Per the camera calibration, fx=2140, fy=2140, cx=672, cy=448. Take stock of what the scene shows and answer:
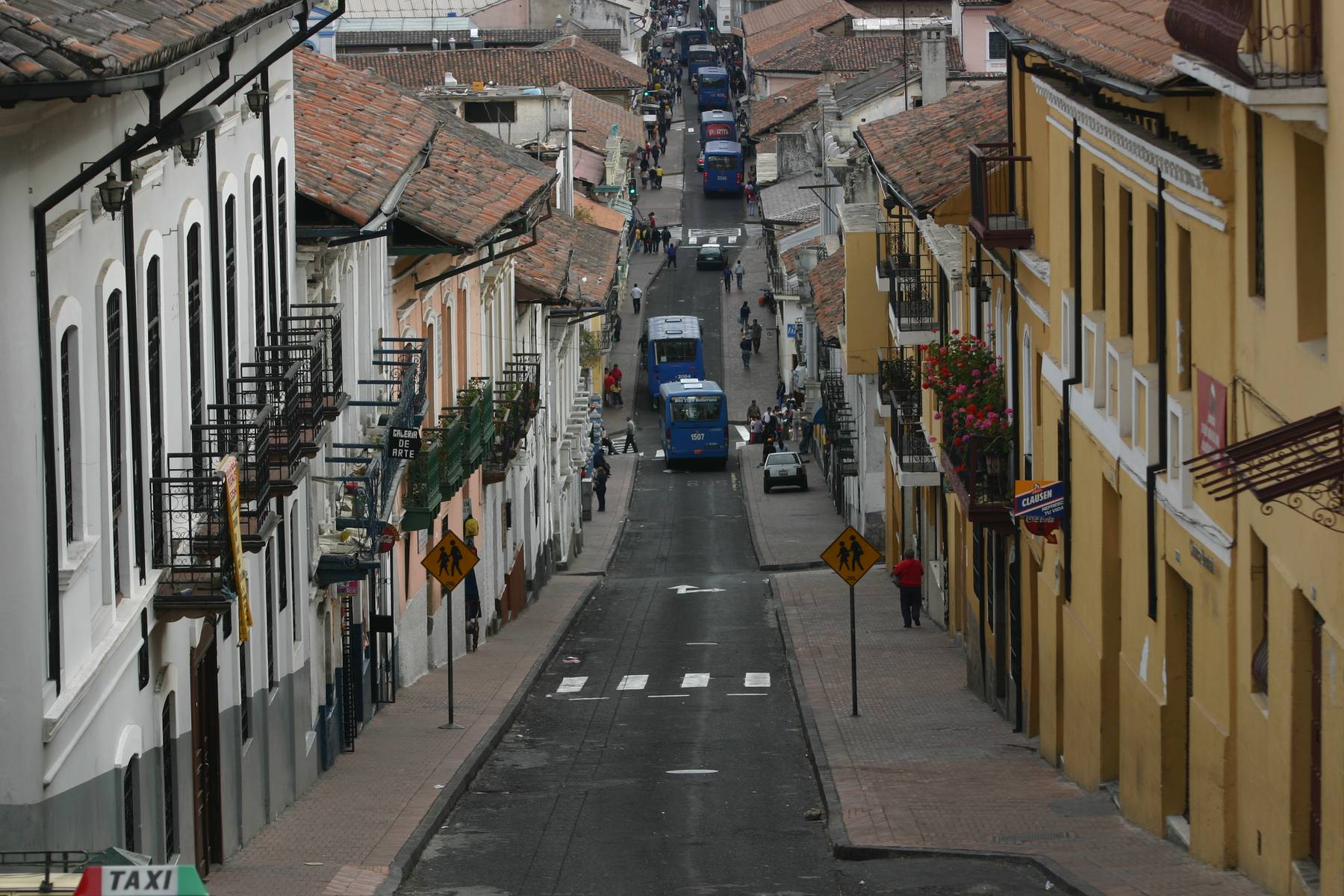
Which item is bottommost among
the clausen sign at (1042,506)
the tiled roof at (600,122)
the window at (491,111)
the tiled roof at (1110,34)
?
the clausen sign at (1042,506)

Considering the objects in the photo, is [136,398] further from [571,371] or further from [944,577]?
[571,371]

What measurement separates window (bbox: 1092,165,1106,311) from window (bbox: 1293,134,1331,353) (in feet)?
22.0

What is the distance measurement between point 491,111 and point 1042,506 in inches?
1831

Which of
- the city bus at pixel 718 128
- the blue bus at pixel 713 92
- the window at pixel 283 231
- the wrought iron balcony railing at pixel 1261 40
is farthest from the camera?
the blue bus at pixel 713 92

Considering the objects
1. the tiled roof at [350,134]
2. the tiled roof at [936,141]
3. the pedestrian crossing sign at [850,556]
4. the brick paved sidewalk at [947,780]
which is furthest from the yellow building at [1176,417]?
the tiled roof at [350,134]

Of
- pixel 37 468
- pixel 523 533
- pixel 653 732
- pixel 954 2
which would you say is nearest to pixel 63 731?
pixel 37 468

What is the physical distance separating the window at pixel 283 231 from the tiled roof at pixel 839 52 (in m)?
66.1

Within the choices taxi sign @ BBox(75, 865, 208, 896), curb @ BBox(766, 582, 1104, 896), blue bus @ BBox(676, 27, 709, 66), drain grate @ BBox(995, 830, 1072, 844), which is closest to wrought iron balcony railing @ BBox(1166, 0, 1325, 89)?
curb @ BBox(766, 582, 1104, 896)

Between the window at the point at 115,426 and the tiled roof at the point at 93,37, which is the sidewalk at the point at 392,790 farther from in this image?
the tiled roof at the point at 93,37

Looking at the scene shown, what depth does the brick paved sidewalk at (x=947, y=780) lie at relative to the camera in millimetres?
16969

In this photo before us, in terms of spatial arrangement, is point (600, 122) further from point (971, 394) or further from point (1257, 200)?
point (1257, 200)

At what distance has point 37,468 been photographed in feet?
40.0

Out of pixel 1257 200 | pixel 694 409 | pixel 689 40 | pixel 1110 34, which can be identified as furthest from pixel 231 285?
pixel 689 40

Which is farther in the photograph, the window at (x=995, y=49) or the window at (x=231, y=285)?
the window at (x=995, y=49)
